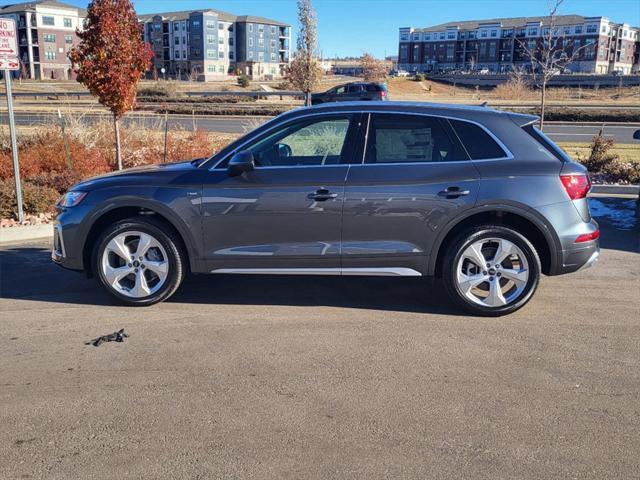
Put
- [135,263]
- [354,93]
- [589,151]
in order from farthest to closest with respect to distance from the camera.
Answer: [354,93]
[589,151]
[135,263]

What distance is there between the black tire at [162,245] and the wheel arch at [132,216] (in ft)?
0.19

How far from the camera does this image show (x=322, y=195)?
17.6ft

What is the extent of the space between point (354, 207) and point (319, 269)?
639mm

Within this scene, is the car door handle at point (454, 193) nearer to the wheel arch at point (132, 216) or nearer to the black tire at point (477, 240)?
the black tire at point (477, 240)

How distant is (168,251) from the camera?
560cm

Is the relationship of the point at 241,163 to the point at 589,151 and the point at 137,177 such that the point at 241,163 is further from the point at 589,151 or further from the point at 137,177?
the point at 589,151

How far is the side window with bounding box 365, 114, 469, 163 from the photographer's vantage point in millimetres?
5441

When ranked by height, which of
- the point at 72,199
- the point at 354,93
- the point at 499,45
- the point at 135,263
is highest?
the point at 499,45

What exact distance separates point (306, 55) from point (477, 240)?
20.3 m

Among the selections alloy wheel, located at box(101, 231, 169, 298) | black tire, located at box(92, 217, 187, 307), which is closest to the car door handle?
black tire, located at box(92, 217, 187, 307)

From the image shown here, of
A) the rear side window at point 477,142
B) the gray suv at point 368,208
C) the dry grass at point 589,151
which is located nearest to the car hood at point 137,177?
the gray suv at point 368,208

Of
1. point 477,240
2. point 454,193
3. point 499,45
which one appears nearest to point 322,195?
point 454,193

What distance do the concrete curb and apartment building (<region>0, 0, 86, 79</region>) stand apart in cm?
10288

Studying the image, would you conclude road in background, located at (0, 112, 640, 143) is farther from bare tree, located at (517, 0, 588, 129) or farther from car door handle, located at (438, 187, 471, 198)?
car door handle, located at (438, 187, 471, 198)
